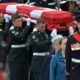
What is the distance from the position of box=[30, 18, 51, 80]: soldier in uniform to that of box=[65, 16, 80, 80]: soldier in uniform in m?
1.37

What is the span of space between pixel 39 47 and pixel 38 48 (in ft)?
0.12

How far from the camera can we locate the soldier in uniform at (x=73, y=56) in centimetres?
595

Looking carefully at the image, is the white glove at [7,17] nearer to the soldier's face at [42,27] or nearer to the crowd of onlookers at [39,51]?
the crowd of onlookers at [39,51]

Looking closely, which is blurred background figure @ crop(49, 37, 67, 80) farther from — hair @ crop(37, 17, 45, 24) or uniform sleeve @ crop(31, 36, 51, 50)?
uniform sleeve @ crop(31, 36, 51, 50)

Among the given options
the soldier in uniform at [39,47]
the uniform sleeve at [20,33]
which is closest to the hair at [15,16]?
the uniform sleeve at [20,33]

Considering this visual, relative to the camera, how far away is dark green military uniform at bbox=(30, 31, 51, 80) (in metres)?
7.45

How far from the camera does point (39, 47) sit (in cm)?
751

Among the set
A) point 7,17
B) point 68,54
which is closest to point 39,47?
point 7,17

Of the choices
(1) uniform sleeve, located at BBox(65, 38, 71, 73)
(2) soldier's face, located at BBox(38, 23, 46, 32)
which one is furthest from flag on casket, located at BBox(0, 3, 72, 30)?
(1) uniform sleeve, located at BBox(65, 38, 71, 73)

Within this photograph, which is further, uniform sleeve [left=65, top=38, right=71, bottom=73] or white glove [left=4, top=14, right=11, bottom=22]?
white glove [left=4, top=14, right=11, bottom=22]

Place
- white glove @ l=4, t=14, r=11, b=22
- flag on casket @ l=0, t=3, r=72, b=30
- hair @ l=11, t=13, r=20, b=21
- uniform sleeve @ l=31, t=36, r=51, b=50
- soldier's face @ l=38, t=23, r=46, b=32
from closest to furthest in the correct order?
flag on casket @ l=0, t=3, r=72, b=30 → soldier's face @ l=38, t=23, r=46, b=32 → uniform sleeve @ l=31, t=36, r=51, b=50 → hair @ l=11, t=13, r=20, b=21 → white glove @ l=4, t=14, r=11, b=22

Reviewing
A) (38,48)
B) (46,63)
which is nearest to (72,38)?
(46,63)

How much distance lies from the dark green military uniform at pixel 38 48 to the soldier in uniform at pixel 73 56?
1.37m

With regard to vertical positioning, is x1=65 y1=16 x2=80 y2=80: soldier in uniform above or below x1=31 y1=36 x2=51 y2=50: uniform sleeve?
above
